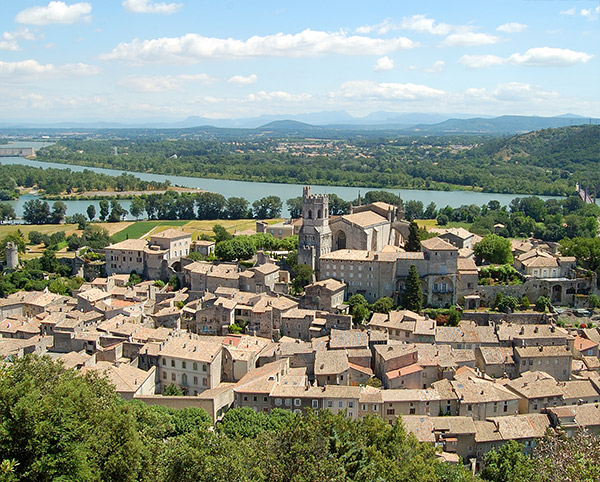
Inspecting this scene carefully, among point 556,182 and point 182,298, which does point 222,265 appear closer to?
point 182,298

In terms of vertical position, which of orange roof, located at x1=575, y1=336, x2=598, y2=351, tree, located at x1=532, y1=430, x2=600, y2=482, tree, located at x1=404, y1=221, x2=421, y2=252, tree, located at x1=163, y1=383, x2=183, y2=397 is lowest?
tree, located at x1=163, y1=383, x2=183, y2=397

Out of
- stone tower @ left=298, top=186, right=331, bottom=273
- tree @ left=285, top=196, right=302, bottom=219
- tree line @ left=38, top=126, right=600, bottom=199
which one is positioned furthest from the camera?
tree line @ left=38, top=126, right=600, bottom=199

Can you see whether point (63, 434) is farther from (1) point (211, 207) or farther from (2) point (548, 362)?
(1) point (211, 207)

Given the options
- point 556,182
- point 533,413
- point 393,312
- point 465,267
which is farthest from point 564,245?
point 556,182

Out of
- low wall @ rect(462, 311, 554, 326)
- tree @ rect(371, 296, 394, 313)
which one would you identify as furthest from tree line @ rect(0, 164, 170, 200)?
low wall @ rect(462, 311, 554, 326)

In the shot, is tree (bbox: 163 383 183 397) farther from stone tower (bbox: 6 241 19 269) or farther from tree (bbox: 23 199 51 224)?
tree (bbox: 23 199 51 224)

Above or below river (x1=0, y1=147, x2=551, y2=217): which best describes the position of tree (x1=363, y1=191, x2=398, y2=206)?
above

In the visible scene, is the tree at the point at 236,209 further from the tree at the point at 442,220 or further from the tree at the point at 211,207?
the tree at the point at 442,220
